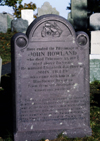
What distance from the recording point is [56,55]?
13.7 feet

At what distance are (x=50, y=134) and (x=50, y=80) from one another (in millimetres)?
868

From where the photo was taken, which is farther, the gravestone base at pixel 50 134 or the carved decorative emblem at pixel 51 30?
the gravestone base at pixel 50 134

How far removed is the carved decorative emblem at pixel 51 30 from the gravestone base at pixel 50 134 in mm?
1508

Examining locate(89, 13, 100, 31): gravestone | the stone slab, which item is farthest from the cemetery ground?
locate(89, 13, 100, 31): gravestone

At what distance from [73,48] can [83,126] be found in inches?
50.0

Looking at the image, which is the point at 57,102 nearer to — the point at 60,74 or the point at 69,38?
the point at 60,74

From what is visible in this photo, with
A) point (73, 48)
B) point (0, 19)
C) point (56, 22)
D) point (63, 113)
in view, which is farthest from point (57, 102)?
point (0, 19)

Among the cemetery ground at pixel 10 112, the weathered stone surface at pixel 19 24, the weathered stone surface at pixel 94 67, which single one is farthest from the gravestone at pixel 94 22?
the weathered stone surface at pixel 19 24

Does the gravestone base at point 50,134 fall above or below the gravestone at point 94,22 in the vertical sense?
below

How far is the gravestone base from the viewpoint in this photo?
14.0 ft

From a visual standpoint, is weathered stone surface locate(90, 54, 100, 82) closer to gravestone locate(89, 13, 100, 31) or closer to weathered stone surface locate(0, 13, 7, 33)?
gravestone locate(89, 13, 100, 31)

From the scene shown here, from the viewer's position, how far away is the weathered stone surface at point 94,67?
29.7ft

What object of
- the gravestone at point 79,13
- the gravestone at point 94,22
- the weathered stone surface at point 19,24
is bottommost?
the gravestone at point 94,22

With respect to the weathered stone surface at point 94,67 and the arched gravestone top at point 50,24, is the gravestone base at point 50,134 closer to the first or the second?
the arched gravestone top at point 50,24
